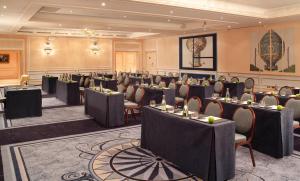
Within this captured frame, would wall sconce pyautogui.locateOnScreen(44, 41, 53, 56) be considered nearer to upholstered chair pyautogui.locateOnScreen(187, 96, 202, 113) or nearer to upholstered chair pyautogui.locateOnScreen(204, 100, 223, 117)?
upholstered chair pyautogui.locateOnScreen(187, 96, 202, 113)

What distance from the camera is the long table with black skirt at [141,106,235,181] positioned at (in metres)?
3.55

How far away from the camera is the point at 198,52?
15039mm

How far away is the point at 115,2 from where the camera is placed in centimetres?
729

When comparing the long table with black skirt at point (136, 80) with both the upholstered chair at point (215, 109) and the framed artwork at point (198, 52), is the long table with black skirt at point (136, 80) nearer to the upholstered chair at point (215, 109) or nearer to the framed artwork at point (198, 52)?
the framed artwork at point (198, 52)

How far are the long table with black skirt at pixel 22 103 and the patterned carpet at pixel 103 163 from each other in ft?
8.91

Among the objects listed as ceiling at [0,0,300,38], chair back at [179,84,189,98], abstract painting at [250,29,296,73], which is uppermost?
ceiling at [0,0,300,38]

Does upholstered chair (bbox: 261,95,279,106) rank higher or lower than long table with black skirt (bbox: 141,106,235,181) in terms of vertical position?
higher

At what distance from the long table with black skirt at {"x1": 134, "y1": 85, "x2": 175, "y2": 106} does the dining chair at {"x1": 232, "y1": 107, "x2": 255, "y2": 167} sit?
3.70 m

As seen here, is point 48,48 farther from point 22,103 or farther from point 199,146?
point 199,146

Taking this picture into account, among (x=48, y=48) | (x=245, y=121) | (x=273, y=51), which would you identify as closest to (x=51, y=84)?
(x=48, y=48)

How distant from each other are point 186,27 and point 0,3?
8.11 metres

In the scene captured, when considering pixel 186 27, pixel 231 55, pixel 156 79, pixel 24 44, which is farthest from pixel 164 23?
pixel 24 44

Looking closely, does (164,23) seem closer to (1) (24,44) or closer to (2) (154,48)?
(2) (154,48)

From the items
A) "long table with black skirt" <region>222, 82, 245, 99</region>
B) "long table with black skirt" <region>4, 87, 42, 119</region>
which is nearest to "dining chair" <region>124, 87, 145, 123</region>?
"long table with black skirt" <region>4, 87, 42, 119</region>
